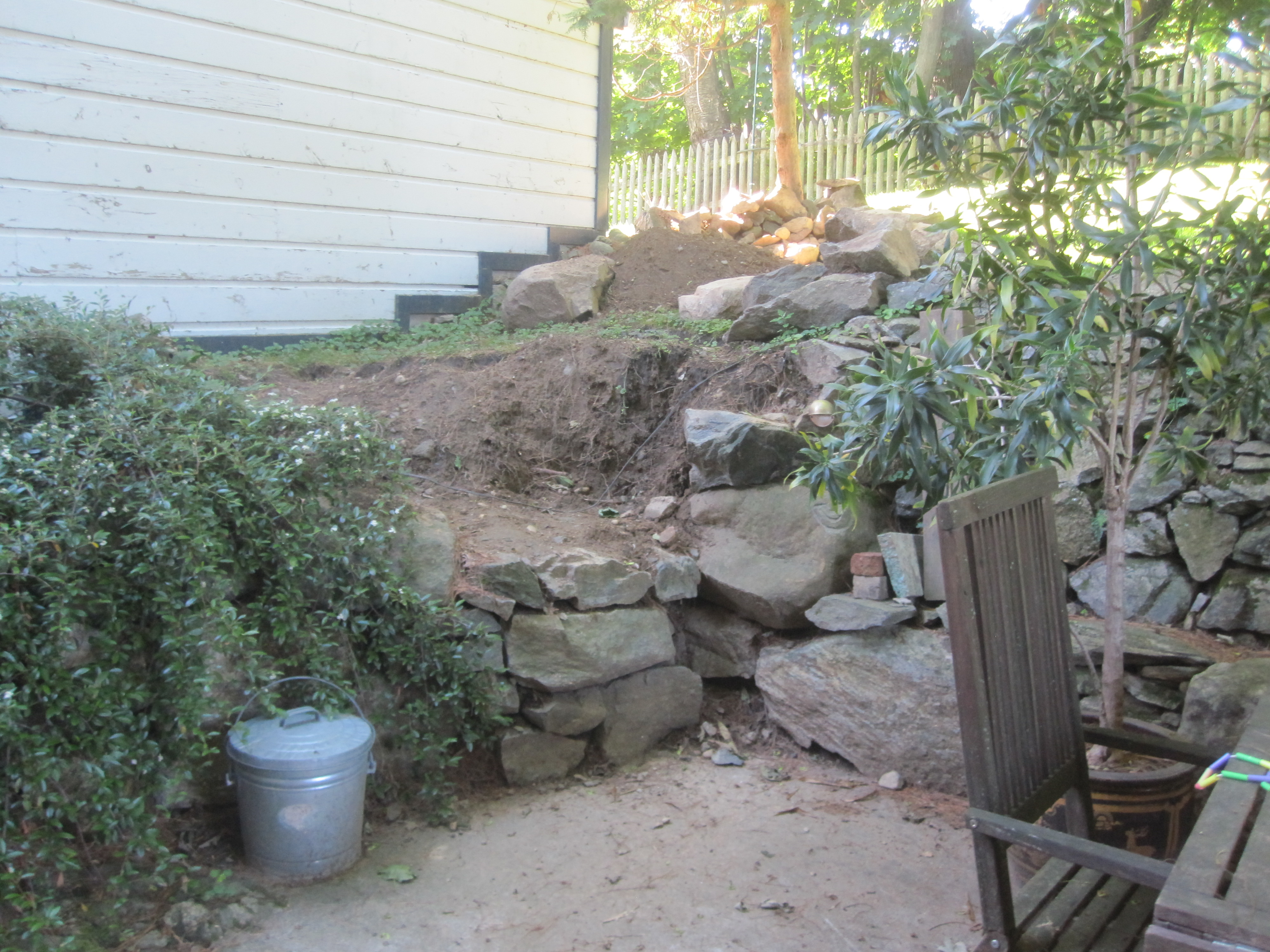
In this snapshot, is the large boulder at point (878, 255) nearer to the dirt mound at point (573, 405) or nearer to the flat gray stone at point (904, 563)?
the dirt mound at point (573, 405)

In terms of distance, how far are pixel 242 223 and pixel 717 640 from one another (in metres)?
4.12

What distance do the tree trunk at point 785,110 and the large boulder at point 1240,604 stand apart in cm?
652

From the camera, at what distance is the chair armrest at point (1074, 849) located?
1.81 m

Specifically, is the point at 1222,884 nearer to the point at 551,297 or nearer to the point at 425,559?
the point at 425,559

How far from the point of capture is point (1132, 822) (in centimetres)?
276

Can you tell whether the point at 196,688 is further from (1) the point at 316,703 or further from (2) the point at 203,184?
(2) the point at 203,184

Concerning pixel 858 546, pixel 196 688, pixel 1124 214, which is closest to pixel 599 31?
pixel 858 546

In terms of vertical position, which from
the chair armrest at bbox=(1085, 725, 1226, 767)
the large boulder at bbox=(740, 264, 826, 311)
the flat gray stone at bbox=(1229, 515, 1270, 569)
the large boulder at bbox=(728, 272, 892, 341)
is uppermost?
the large boulder at bbox=(740, 264, 826, 311)

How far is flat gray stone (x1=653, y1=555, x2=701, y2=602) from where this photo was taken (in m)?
4.45

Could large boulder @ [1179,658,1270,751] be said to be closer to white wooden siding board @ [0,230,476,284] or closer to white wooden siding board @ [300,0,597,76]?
white wooden siding board @ [0,230,476,284]

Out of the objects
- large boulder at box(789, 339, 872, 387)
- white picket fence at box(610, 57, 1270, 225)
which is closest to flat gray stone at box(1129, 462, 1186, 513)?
large boulder at box(789, 339, 872, 387)

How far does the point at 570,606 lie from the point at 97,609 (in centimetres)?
185

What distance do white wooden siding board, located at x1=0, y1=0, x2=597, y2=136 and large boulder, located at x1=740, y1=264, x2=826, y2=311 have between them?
289 centimetres

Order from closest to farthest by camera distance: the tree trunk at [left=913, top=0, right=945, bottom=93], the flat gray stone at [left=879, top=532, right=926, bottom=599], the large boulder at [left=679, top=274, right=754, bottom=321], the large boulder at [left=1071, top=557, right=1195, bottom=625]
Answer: the large boulder at [left=1071, top=557, right=1195, bottom=625], the flat gray stone at [left=879, top=532, right=926, bottom=599], the large boulder at [left=679, top=274, right=754, bottom=321], the tree trunk at [left=913, top=0, right=945, bottom=93]
